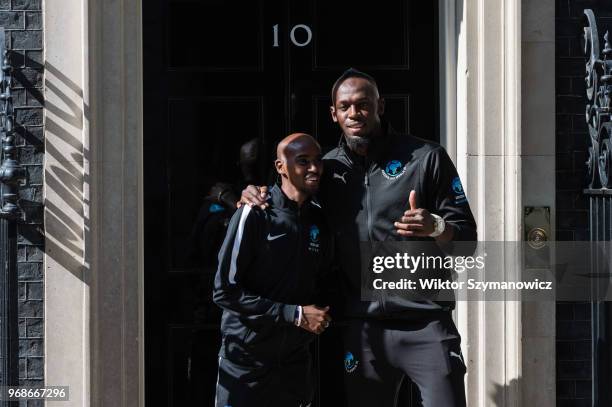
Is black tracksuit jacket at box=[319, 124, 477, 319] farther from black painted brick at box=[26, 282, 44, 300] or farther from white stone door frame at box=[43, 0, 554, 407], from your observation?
black painted brick at box=[26, 282, 44, 300]

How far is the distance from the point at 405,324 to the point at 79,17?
250 cm

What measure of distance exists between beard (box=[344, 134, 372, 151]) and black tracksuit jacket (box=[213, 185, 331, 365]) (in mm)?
353

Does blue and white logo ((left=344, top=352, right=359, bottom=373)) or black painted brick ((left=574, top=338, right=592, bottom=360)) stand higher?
blue and white logo ((left=344, top=352, right=359, bottom=373))

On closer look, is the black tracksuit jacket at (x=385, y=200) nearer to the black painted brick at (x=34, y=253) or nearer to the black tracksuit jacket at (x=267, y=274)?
the black tracksuit jacket at (x=267, y=274)

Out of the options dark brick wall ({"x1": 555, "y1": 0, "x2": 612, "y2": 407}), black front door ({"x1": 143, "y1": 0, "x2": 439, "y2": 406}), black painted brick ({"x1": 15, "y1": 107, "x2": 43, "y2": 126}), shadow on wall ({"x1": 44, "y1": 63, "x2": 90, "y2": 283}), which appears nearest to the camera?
shadow on wall ({"x1": 44, "y1": 63, "x2": 90, "y2": 283})

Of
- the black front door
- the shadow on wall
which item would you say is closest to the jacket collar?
the black front door

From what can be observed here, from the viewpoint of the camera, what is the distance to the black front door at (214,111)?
5.83 m

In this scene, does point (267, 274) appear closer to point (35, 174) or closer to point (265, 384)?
point (265, 384)

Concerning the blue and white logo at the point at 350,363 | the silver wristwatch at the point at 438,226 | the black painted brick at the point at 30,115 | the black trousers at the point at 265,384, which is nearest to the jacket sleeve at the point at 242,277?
the black trousers at the point at 265,384

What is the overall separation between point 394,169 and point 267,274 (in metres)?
0.78

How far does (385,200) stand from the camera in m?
4.58

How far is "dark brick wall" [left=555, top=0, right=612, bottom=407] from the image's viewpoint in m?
5.62

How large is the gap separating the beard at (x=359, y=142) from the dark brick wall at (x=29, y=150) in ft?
6.22

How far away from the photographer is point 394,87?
19.4 ft
